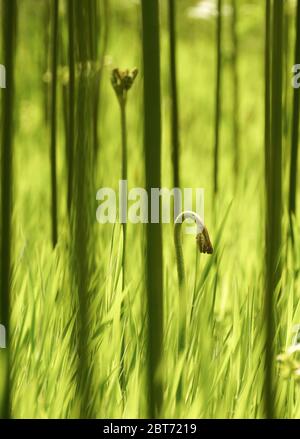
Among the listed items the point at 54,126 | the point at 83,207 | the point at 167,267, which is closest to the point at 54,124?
the point at 54,126

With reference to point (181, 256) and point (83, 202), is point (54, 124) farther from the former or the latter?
point (181, 256)

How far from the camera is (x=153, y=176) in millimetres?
725

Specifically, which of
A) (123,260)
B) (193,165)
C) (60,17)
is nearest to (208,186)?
(193,165)

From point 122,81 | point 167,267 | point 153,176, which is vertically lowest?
point 167,267

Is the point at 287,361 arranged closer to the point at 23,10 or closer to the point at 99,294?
the point at 99,294

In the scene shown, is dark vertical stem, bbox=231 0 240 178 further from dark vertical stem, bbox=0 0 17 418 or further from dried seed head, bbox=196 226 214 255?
dark vertical stem, bbox=0 0 17 418

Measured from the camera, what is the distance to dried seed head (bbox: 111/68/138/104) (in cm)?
73

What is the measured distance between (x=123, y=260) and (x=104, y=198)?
0.08 meters

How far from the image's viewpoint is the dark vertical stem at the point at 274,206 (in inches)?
28.8

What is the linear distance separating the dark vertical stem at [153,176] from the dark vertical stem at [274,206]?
0.13 metres

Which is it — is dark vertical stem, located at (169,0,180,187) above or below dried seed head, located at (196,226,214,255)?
above

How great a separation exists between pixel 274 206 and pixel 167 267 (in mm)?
143

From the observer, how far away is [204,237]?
75 centimetres

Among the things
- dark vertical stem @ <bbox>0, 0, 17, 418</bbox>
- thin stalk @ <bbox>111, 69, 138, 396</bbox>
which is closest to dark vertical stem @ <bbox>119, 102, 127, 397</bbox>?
thin stalk @ <bbox>111, 69, 138, 396</bbox>
